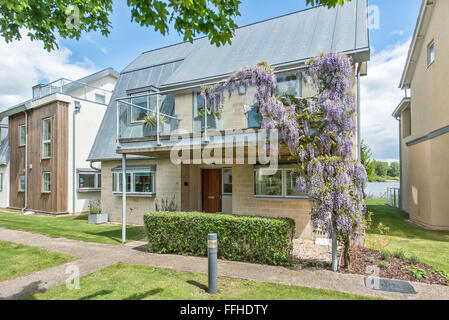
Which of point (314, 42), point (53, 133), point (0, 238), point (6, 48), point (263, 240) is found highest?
point (314, 42)

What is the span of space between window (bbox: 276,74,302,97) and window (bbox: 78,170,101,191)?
1245 centimetres

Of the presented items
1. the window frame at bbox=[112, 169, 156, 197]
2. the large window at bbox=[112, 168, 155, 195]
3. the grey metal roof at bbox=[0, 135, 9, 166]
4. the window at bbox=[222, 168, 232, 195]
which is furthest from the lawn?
the grey metal roof at bbox=[0, 135, 9, 166]

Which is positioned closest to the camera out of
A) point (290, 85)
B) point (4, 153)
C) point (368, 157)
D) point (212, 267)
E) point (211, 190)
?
point (212, 267)

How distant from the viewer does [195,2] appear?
4254mm

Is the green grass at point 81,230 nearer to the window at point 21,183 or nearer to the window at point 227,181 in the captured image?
the window at point 227,181

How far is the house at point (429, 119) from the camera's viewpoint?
9.42m

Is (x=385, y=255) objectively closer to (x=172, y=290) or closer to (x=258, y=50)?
(x=172, y=290)

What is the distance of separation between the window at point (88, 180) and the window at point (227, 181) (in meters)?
8.71

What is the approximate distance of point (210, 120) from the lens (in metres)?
8.60

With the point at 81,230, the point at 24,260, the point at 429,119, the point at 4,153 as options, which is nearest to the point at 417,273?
Answer: the point at 429,119

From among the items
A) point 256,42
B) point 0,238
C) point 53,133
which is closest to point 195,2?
point 256,42

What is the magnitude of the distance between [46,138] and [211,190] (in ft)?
35.5
